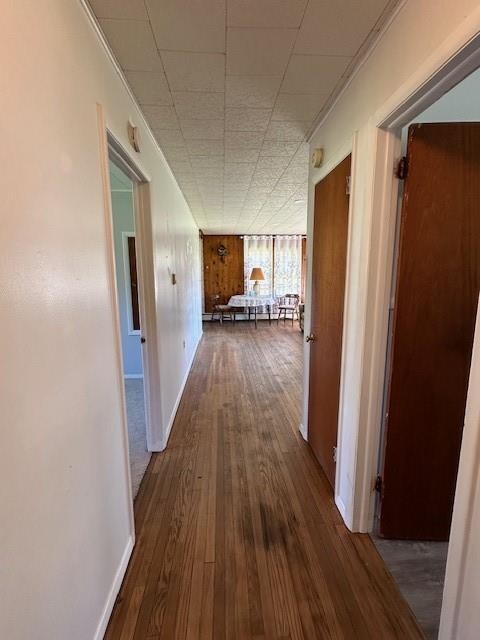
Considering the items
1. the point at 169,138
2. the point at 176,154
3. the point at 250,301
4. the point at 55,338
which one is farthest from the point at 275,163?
the point at 250,301

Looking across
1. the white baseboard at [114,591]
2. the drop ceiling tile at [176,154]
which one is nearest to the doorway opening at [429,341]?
the white baseboard at [114,591]

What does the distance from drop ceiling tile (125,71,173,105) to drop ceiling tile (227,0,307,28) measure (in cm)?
51

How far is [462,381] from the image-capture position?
149cm

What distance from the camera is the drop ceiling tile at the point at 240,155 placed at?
2.51m

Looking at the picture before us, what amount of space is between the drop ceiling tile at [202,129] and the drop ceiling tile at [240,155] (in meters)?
0.25

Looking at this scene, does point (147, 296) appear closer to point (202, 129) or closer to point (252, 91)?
point (202, 129)

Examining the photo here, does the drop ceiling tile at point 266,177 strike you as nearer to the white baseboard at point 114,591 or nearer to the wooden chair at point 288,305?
the white baseboard at point 114,591

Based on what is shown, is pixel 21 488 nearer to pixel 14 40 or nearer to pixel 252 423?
pixel 14 40

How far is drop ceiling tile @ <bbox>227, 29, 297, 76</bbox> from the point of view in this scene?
4.17 ft

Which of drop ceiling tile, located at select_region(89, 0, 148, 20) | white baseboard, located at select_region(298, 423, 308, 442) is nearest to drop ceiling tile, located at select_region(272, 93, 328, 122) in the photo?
drop ceiling tile, located at select_region(89, 0, 148, 20)

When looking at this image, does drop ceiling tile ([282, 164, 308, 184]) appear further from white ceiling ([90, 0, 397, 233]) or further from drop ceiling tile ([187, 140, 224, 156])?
drop ceiling tile ([187, 140, 224, 156])

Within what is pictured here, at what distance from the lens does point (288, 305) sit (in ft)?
28.3

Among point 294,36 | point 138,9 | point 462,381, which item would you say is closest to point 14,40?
point 138,9

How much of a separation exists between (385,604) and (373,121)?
209 cm
